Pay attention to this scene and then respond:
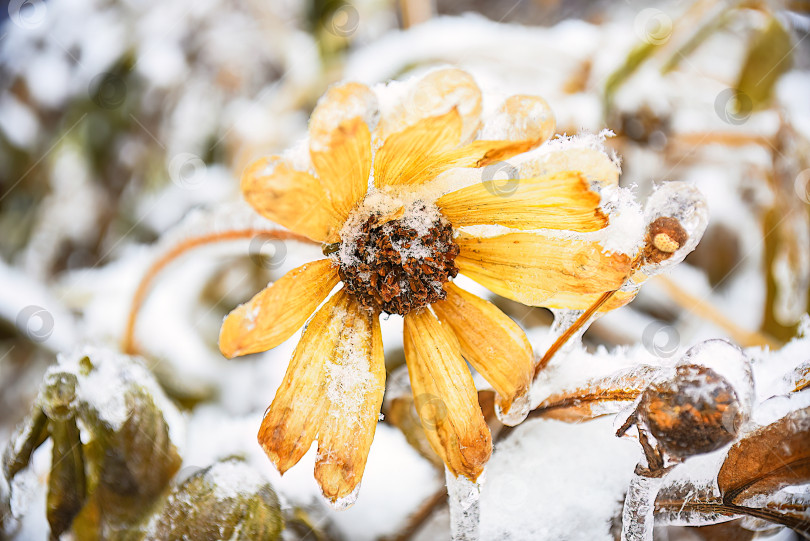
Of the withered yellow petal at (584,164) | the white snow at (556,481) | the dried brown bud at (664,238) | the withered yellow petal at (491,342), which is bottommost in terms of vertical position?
the white snow at (556,481)

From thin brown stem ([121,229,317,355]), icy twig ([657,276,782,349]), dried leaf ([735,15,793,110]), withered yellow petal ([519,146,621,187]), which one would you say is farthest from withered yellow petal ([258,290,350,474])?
dried leaf ([735,15,793,110])

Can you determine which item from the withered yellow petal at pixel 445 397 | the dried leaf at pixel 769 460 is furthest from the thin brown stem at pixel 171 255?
the dried leaf at pixel 769 460

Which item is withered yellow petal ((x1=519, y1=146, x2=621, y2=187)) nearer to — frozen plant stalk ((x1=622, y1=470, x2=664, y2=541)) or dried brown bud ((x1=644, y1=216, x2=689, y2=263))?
dried brown bud ((x1=644, y1=216, x2=689, y2=263))

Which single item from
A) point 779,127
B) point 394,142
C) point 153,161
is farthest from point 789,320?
point 153,161

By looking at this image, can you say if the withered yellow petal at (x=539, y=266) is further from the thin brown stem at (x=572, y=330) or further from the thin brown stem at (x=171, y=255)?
the thin brown stem at (x=171, y=255)

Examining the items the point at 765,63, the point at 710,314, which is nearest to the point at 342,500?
the point at 710,314

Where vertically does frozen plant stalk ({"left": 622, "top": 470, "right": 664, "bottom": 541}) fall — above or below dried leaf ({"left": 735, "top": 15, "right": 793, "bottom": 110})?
above
